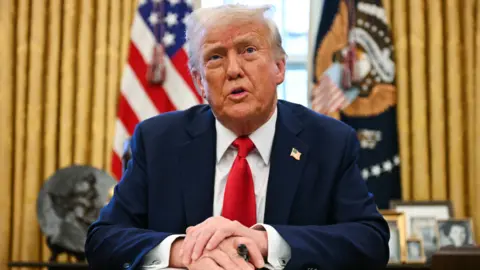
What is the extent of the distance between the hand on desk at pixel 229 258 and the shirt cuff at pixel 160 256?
78mm

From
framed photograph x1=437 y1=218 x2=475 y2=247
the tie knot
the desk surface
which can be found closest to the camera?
the tie knot

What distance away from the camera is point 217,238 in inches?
64.1

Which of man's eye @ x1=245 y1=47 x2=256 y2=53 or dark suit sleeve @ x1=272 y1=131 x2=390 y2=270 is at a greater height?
man's eye @ x1=245 y1=47 x2=256 y2=53

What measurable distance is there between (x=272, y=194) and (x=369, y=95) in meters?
2.29

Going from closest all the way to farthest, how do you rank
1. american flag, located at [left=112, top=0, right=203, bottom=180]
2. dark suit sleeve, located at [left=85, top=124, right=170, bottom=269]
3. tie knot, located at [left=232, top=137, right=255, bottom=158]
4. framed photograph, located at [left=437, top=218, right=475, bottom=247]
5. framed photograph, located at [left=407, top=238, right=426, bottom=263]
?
dark suit sleeve, located at [left=85, top=124, right=170, bottom=269]
tie knot, located at [left=232, top=137, right=255, bottom=158]
framed photograph, located at [left=407, top=238, right=426, bottom=263]
framed photograph, located at [left=437, top=218, right=475, bottom=247]
american flag, located at [left=112, top=0, right=203, bottom=180]

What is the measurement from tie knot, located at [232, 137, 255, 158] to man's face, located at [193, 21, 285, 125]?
0.28 ft

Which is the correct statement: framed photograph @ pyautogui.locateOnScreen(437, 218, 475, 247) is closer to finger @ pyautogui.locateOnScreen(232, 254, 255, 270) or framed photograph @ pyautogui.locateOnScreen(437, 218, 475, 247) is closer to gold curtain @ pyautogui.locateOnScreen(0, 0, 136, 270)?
gold curtain @ pyautogui.locateOnScreen(0, 0, 136, 270)

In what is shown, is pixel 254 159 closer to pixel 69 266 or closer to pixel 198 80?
pixel 198 80

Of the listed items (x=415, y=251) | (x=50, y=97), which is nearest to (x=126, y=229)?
(x=415, y=251)

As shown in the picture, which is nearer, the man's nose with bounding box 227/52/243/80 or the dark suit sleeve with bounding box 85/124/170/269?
→ the dark suit sleeve with bounding box 85/124/170/269

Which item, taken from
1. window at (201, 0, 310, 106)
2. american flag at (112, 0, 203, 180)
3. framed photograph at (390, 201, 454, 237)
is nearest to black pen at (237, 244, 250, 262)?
framed photograph at (390, 201, 454, 237)

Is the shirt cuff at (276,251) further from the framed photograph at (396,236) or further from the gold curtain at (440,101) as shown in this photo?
the gold curtain at (440,101)

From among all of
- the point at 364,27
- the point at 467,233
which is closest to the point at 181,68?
the point at 364,27

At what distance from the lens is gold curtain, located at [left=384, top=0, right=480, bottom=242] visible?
3.93 m
